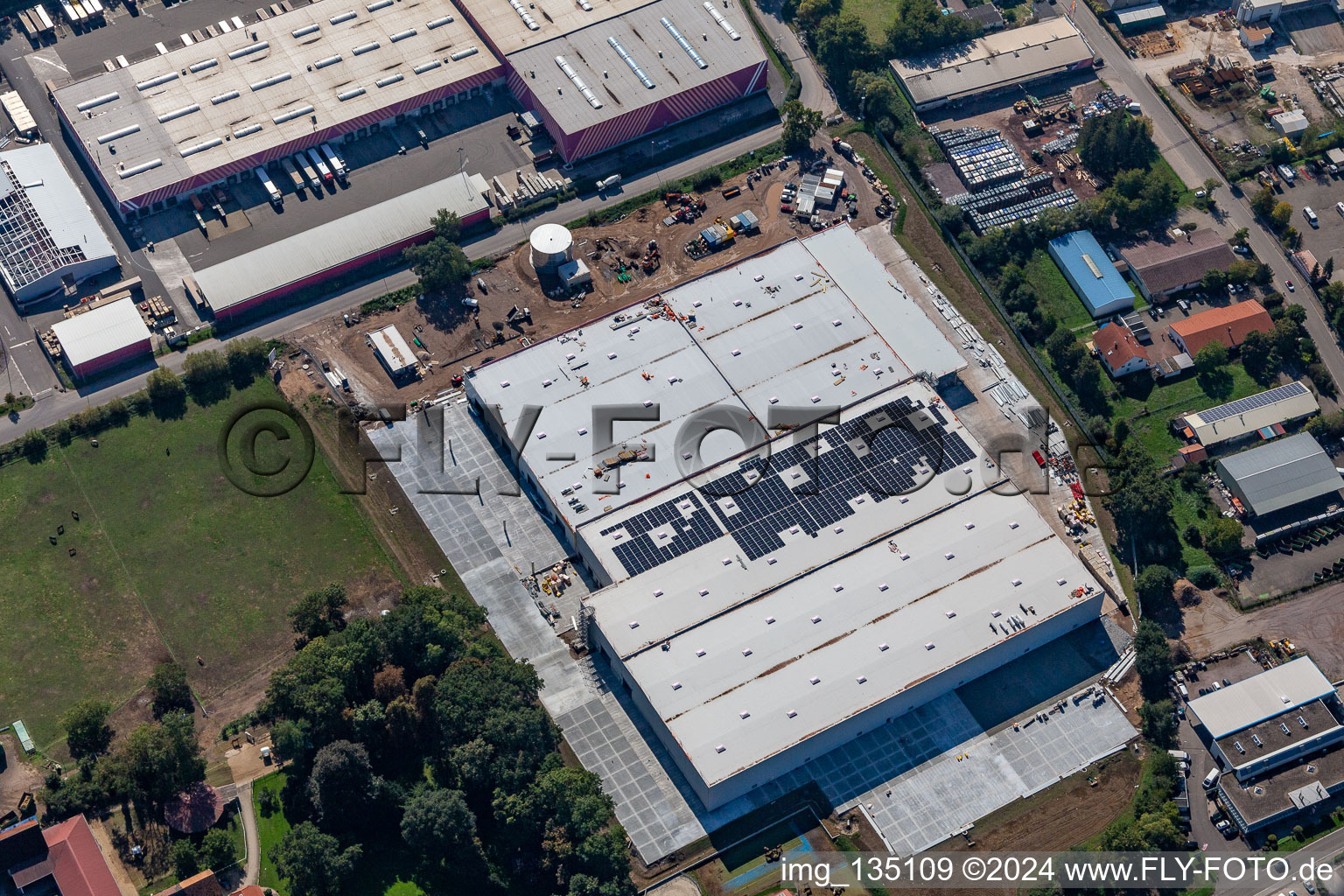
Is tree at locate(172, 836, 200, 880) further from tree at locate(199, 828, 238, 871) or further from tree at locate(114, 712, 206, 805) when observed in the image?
tree at locate(114, 712, 206, 805)

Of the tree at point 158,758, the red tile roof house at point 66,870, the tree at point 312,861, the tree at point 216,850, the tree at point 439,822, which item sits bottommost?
the tree at point 439,822

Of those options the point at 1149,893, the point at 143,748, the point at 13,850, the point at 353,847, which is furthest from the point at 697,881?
the point at 13,850

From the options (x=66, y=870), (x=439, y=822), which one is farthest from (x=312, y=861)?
(x=66, y=870)

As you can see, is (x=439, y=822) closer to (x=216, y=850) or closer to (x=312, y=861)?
(x=312, y=861)

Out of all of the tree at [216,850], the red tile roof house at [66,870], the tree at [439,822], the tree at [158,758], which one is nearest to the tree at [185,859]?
the tree at [216,850]

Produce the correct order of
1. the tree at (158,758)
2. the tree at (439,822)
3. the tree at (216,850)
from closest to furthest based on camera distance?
the tree at (439,822) < the tree at (216,850) < the tree at (158,758)

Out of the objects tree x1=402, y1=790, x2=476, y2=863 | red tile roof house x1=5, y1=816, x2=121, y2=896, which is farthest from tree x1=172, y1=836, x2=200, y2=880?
tree x1=402, y1=790, x2=476, y2=863

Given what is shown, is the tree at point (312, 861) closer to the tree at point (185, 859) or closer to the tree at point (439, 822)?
the tree at point (439, 822)
